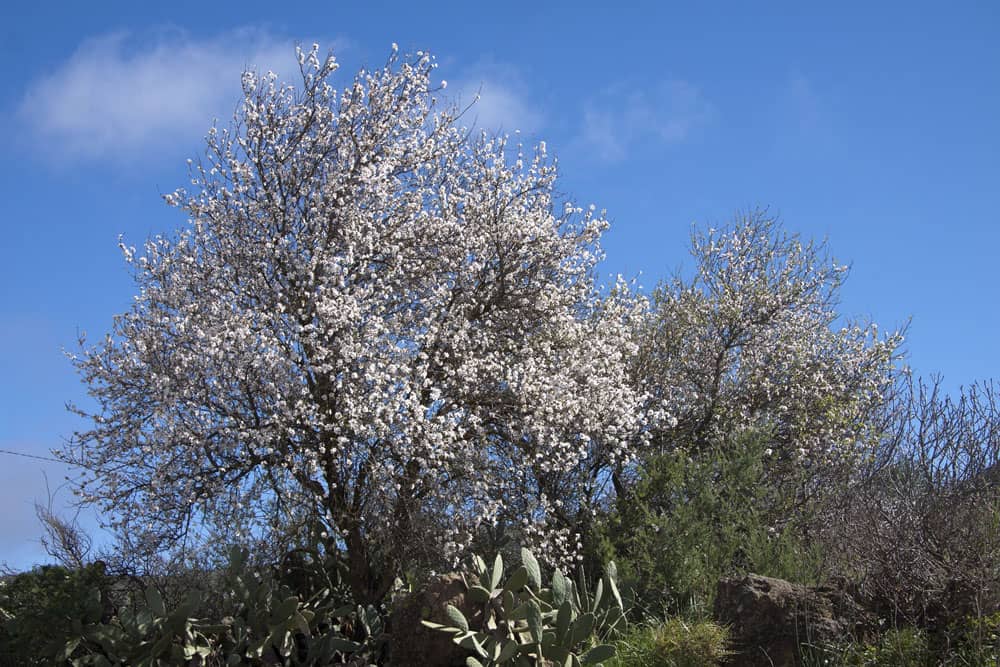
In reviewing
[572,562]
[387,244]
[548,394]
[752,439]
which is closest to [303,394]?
[387,244]

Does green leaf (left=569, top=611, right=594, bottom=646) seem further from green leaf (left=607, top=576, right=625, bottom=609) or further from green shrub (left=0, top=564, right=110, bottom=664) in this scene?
green shrub (left=0, top=564, right=110, bottom=664)

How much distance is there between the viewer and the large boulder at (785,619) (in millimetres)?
8734

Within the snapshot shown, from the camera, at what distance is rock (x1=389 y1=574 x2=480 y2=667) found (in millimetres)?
8688

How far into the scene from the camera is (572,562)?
1294 centimetres

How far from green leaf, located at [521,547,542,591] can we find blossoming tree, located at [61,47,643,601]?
265 cm

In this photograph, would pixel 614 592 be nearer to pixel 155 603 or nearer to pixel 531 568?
pixel 531 568

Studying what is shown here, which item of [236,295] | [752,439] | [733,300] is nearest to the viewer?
[236,295]

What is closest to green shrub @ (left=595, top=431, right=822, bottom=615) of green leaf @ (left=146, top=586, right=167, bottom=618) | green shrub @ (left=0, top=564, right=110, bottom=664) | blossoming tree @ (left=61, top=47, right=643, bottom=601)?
blossoming tree @ (left=61, top=47, right=643, bottom=601)

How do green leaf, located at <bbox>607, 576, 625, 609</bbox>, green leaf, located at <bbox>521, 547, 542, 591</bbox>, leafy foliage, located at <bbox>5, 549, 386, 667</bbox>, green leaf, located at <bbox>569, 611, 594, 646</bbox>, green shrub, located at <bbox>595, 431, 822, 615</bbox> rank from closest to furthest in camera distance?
green leaf, located at <bbox>569, 611, 594, 646</bbox> < green leaf, located at <bbox>521, 547, 542, 591</bbox> < green leaf, located at <bbox>607, 576, 625, 609</bbox> < leafy foliage, located at <bbox>5, 549, 386, 667</bbox> < green shrub, located at <bbox>595, 431, 822, 615</bbox>

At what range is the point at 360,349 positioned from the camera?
11.4 metres

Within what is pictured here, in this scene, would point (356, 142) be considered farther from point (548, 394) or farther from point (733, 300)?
point (733, 300)

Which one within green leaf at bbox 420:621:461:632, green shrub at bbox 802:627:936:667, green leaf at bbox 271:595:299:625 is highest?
green leaf at bbox 271:595:299:625

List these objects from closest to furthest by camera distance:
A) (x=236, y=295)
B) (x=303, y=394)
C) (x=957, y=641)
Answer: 1. (x=957, y=641)
2. (x=303, y=394)
3. (x=236, y=295)

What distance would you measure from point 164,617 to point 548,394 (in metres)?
5.61
